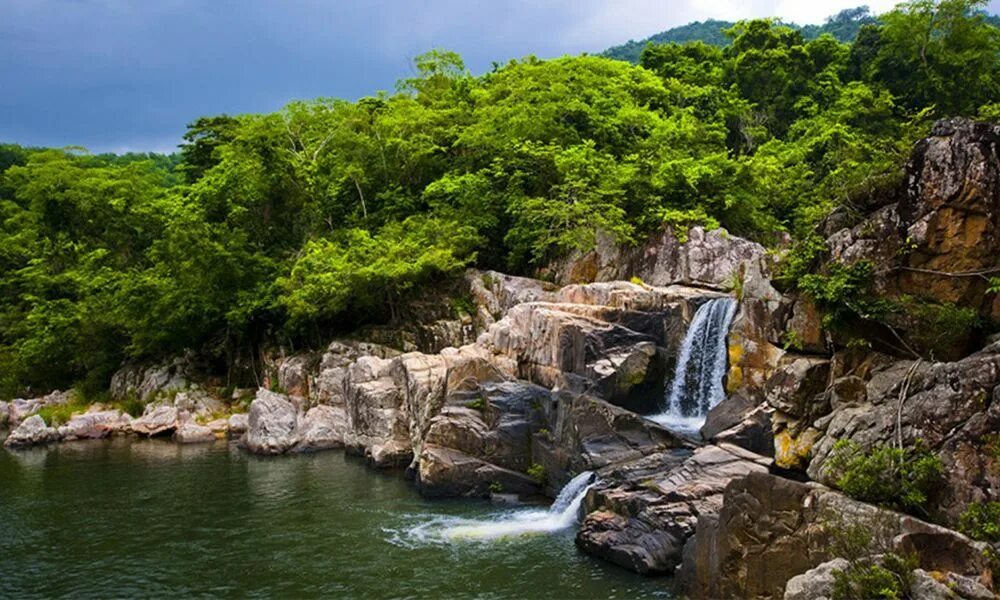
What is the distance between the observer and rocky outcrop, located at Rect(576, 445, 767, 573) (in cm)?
1647

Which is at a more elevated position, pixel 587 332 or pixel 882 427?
pixel 587 332

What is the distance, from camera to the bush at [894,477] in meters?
11.7

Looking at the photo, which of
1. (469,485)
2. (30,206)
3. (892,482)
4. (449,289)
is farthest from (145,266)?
(892,482)

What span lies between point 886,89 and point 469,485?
38.3m

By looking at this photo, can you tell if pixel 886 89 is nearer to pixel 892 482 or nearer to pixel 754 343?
pixel 754 343

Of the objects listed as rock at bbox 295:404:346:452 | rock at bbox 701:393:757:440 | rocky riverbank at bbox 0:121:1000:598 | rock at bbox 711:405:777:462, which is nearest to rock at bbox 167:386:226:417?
rocky riverbank at bbox 0:121:1000:598

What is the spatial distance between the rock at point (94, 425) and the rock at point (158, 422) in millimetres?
994

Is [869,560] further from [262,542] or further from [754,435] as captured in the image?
[262,542]

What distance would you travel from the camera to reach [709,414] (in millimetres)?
22516

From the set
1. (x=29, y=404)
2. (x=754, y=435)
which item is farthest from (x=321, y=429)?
(x=29, y=404)

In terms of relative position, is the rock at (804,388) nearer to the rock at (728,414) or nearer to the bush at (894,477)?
the bush at (894,477)

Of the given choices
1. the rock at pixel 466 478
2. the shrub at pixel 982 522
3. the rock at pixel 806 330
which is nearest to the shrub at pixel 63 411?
the rock at pixel 466 478

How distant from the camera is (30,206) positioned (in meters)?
53.7

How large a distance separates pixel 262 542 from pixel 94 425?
24.6 metres
